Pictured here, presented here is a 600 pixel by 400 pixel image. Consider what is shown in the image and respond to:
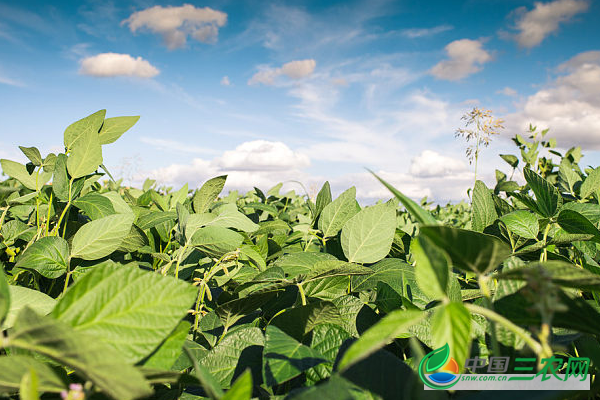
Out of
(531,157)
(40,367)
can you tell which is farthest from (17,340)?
(531,157)

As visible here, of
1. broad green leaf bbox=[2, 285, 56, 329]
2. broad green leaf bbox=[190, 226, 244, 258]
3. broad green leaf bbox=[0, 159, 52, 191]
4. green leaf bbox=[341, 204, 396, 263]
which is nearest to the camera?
broad green leaf bbox=[2, 285, 56, 329]

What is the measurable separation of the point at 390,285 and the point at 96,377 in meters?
0.80

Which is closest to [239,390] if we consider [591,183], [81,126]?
[81,126]

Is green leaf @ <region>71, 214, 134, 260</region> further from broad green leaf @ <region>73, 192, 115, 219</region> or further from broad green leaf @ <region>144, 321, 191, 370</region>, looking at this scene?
broad green leaf @ <region>144, 321, 191, 370</region>

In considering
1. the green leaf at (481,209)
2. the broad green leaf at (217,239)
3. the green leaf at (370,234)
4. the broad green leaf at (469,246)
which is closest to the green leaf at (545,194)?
the green leaf at (481,209)

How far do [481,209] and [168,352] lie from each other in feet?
4.06

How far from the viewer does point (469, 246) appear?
570 mm

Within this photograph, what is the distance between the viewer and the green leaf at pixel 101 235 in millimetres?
1180

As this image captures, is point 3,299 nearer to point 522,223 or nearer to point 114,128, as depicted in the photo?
point 114,128

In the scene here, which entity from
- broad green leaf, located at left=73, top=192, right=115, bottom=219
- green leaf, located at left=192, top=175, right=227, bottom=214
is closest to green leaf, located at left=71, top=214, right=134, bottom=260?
broad green leaf, located at left=73, top=192, right=115, bottom=219

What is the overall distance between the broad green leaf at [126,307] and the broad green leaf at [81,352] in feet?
0.21

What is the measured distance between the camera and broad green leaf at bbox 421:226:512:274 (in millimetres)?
553

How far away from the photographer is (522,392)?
1.75ft

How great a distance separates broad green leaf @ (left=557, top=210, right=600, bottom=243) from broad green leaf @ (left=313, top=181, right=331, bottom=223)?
84 centimetres
